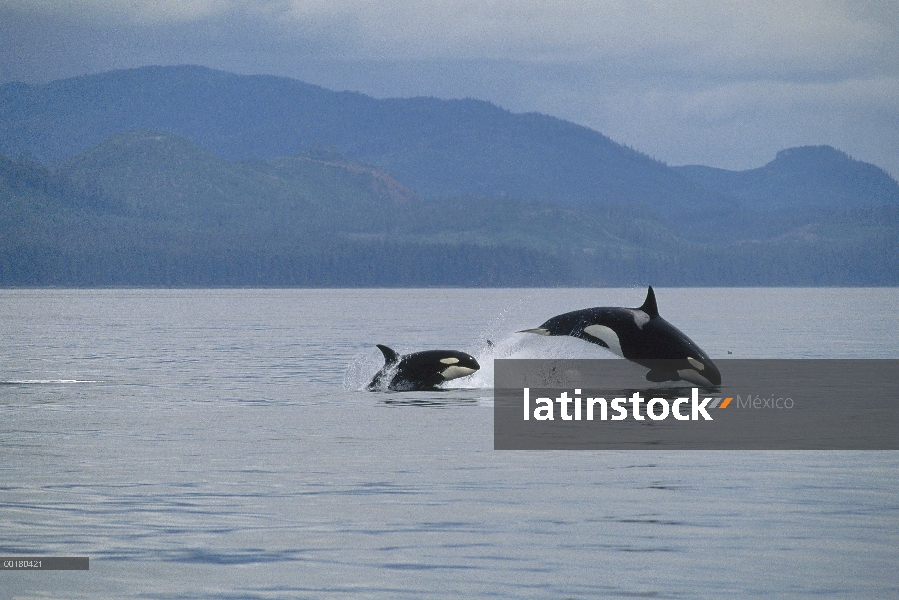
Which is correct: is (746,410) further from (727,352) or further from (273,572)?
(727,352)

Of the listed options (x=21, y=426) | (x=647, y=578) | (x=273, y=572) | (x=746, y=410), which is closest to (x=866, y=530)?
(x=647, y=578)

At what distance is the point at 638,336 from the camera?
30.4m

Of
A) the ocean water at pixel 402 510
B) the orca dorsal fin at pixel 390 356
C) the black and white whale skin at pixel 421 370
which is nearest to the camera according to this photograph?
the ocean water at pixel 402 510

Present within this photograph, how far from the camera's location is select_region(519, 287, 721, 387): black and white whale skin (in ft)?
99.5

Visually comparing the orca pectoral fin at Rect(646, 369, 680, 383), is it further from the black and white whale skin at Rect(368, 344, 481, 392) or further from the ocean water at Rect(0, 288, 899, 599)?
the black and white whale skin at Rect(368, 344, 481, 392)
